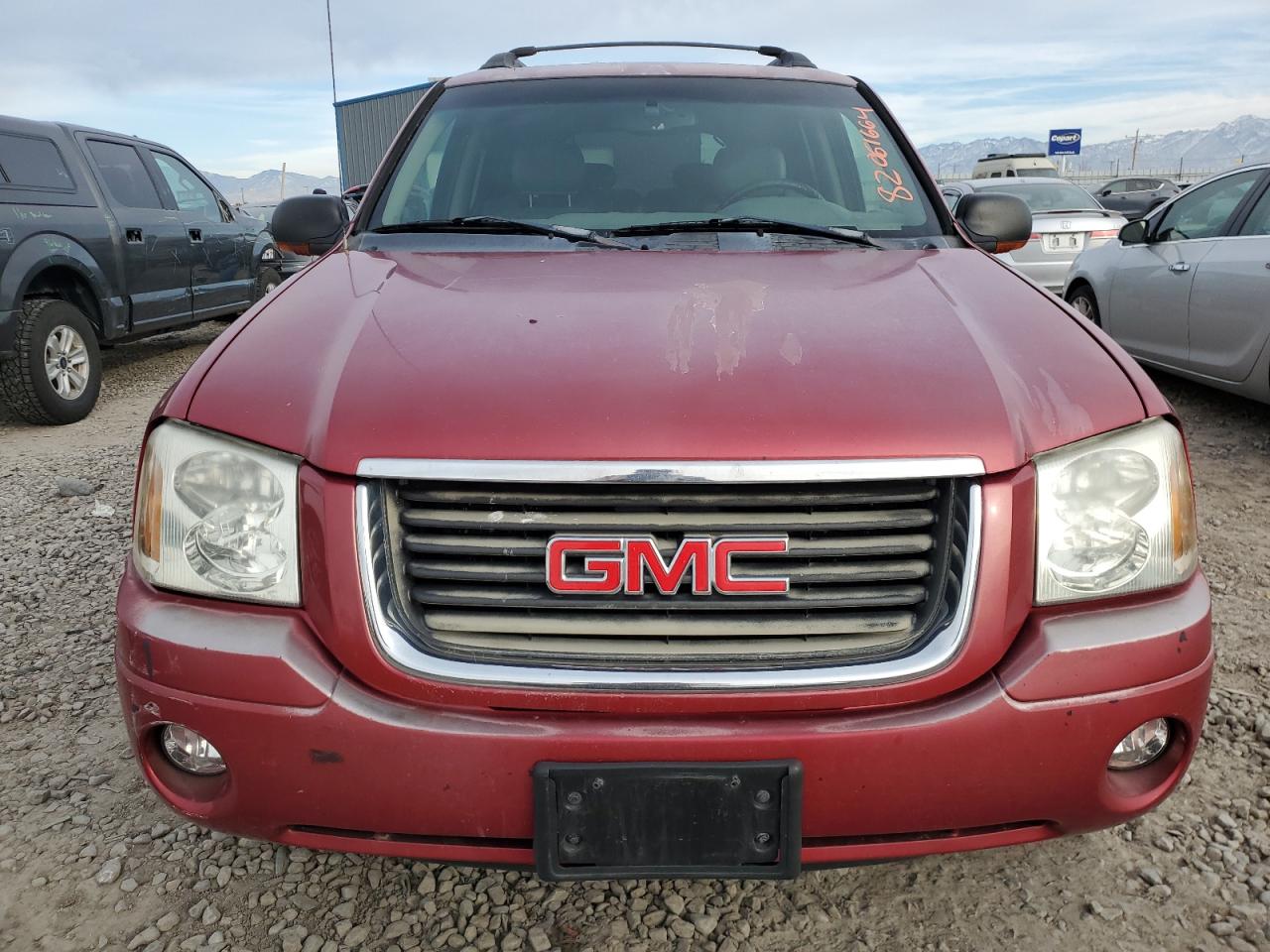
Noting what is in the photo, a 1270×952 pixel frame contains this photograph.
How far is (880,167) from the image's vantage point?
266 centimetres

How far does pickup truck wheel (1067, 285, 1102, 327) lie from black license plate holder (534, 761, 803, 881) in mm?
5792

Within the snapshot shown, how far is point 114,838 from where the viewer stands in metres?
2.10

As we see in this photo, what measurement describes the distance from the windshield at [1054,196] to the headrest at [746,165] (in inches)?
272

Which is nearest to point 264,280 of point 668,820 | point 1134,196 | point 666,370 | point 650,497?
point 666,370

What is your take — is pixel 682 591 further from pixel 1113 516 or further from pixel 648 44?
pixel 648 44

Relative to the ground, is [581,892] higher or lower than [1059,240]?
lower

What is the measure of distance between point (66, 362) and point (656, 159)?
495cm

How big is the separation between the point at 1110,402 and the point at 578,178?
149 centimetres

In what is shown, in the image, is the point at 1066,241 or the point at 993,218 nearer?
the point at 993,218

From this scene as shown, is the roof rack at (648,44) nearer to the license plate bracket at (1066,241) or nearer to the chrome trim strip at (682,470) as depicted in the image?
the chrome trim strip at (682,470)

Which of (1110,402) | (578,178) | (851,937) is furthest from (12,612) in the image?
(1110,402)

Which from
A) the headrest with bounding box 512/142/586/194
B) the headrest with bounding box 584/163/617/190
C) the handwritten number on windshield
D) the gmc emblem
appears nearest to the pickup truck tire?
the headrest with bounding box 512/142/586/194

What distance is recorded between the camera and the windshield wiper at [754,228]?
232 cm

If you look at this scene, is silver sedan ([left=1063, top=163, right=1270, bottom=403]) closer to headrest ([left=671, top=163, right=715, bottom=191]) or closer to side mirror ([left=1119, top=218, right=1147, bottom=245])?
side mirror ([left=1119, top=218, right=1147, bottom=245])
